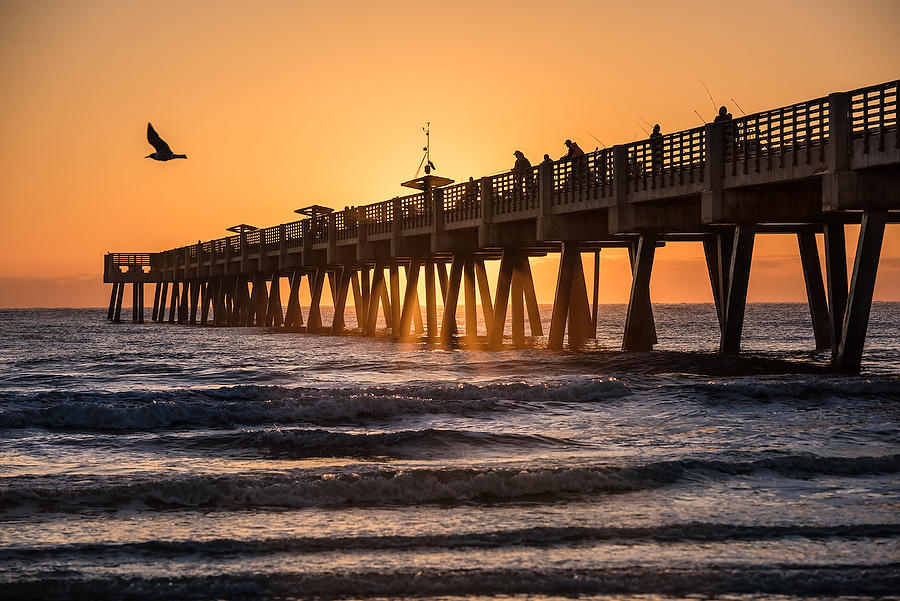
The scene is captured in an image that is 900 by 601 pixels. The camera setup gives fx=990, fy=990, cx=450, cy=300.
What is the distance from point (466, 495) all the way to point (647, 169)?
1723 cm

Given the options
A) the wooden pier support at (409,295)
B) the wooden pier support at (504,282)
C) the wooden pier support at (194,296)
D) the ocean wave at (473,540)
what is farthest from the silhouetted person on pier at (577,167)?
the wooden pier support at (194,296)

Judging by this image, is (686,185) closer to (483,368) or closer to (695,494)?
(483,368)

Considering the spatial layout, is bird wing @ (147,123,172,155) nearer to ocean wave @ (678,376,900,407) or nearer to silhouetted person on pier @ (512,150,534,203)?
ocean wave @ (678,376,900,407)

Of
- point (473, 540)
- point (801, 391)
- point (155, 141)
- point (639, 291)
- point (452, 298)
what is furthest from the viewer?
point (452, 298)

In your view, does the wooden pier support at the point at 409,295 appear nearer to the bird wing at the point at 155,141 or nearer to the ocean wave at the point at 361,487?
the bird wing at the point at 155,141

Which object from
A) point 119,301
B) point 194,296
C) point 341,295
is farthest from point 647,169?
point 119,301

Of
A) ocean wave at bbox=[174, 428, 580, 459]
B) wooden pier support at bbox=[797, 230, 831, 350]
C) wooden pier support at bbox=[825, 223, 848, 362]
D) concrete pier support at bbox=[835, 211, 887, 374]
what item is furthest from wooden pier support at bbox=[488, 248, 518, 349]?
ocean wave at bbox=[174, 428, 580, 459]

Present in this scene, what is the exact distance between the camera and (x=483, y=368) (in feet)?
84.4

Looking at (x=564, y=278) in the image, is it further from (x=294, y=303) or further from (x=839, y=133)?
(x=294, y=303)

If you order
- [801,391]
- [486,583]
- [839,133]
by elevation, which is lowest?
[486,583]

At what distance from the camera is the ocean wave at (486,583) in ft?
20.1

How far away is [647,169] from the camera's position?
24.8 meters

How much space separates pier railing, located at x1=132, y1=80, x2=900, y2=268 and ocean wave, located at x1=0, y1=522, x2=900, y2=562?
40.3 feet

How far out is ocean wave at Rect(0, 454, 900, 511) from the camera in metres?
8.91
